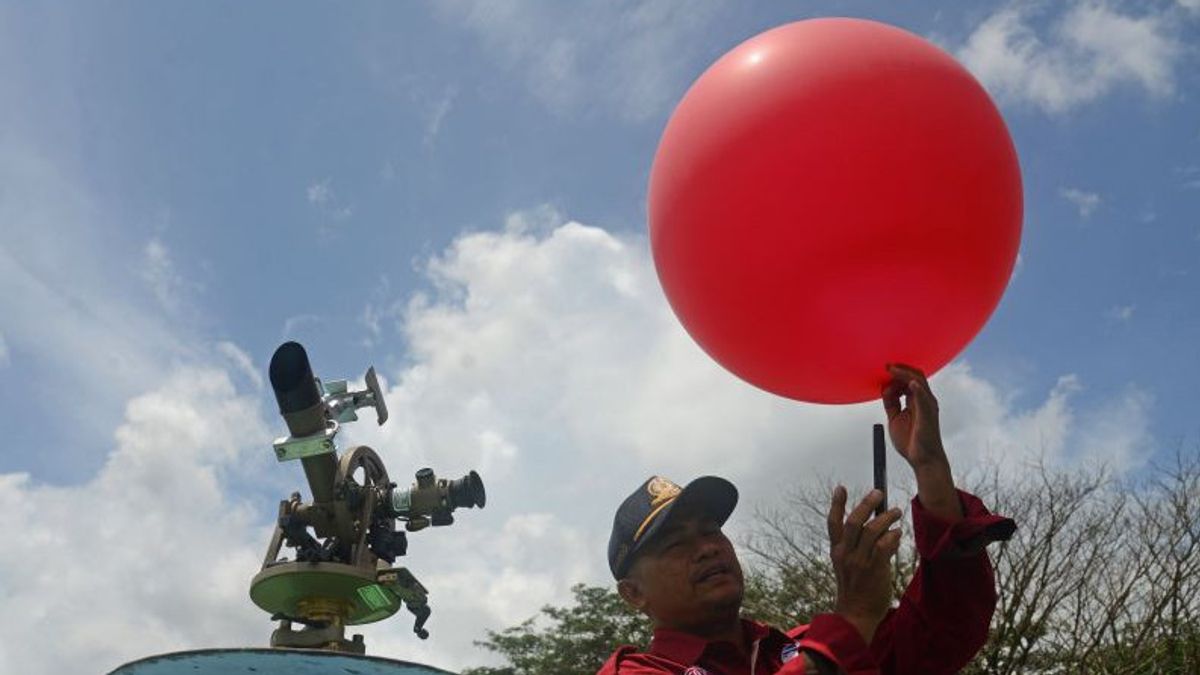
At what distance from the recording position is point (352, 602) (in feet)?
16.6

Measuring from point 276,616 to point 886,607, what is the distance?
378 cm

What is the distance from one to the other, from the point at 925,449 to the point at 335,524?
12.6 ft

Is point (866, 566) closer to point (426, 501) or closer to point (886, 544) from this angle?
point (886, 544)

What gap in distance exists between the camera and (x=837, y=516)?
6.61 feet

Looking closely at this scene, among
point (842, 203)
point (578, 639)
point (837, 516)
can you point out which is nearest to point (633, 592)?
point (837, 516)

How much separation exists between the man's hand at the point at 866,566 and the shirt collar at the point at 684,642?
527 mm

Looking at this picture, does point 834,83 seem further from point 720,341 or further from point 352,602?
point 352,602

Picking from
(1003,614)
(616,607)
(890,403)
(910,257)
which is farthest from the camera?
(616,607)

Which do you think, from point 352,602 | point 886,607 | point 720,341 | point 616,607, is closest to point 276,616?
point 352,602

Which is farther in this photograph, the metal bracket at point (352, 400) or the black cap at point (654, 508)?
the metal bracket at point (352, 400)

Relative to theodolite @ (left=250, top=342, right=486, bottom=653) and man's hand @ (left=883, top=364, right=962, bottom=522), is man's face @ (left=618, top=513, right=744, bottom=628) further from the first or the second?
theodolite @ (left=250, top=342, right=486, bottom=653)

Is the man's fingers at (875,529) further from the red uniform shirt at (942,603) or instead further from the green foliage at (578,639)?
the green foliage at (578,639)

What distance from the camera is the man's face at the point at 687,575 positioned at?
2477 mm

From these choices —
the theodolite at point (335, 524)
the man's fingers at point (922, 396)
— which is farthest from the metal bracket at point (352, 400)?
the man's fingers at point (922, 396)
